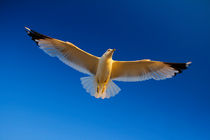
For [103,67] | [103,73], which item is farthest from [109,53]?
[103,73]

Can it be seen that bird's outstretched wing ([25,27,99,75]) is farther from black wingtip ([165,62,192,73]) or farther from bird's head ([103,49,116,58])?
black wingtip ([165,62,192,73])

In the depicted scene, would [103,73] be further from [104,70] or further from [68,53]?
[68,53]

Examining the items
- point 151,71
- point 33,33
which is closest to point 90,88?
point 151,71

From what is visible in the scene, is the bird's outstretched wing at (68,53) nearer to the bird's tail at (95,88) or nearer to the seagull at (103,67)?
the seagull at (103,67)

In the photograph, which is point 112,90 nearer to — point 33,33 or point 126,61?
point 126,61

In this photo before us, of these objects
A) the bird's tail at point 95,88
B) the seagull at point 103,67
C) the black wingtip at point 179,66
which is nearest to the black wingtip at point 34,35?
the seagull at point 103,67

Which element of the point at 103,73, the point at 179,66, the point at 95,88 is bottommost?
the point at 95,88

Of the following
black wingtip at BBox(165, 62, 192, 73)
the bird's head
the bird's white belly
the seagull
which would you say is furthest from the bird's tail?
black wingtip at BBox(165, 62, 192, 73)
